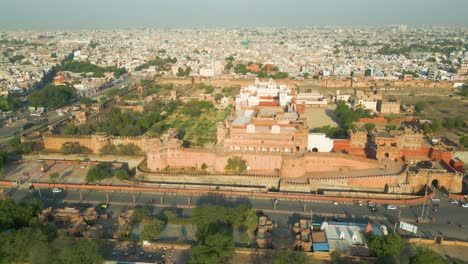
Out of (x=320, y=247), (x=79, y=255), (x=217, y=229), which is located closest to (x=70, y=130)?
(x=79, y=255)

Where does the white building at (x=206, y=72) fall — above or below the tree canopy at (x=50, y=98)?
above

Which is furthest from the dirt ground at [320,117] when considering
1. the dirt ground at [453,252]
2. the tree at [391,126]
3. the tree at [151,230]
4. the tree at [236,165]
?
the tree at [151,230]

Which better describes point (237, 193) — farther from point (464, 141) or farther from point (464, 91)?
point (464, 91)

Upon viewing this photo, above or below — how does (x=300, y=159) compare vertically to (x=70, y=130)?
above

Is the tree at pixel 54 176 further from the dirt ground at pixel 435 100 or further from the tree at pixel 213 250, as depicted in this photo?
the dirt ground at pixel 435 100

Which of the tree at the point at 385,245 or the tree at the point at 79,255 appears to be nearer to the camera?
the tree at the point at 79,255

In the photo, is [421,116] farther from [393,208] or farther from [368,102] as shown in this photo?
[393,208]
